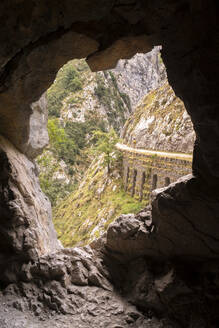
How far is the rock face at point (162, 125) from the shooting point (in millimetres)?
23484

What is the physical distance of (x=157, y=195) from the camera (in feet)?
24.4

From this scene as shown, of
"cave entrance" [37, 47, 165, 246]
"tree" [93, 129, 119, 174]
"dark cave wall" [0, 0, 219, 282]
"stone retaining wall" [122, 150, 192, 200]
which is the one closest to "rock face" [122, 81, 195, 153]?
"stone retaining wall" [122, 150, 192, 200]

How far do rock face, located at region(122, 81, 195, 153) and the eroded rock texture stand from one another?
1666cm

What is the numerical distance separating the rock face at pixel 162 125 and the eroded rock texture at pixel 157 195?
1666 centimetres

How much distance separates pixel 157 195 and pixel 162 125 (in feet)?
63.8

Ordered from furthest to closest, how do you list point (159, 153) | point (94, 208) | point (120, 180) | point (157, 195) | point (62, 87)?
point (62, 87) < point (120, 180) < point (94, 208) < point (159, 153) < point (157, 195)

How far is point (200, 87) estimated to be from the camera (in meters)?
5.40

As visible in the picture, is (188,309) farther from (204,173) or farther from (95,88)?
(95,88)

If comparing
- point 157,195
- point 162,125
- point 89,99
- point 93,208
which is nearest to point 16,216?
point 157,195

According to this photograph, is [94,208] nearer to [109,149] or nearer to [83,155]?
[109,149]

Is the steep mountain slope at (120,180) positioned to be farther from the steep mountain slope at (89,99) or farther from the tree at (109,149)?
the steep mountain slope at (89,99)

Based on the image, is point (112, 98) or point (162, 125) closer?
point (162, 125)

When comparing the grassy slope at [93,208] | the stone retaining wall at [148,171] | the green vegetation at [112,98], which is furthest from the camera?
the green vegetation at [112,98]

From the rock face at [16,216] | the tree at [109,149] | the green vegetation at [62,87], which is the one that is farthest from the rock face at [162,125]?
the green vegetation at [62,87]
